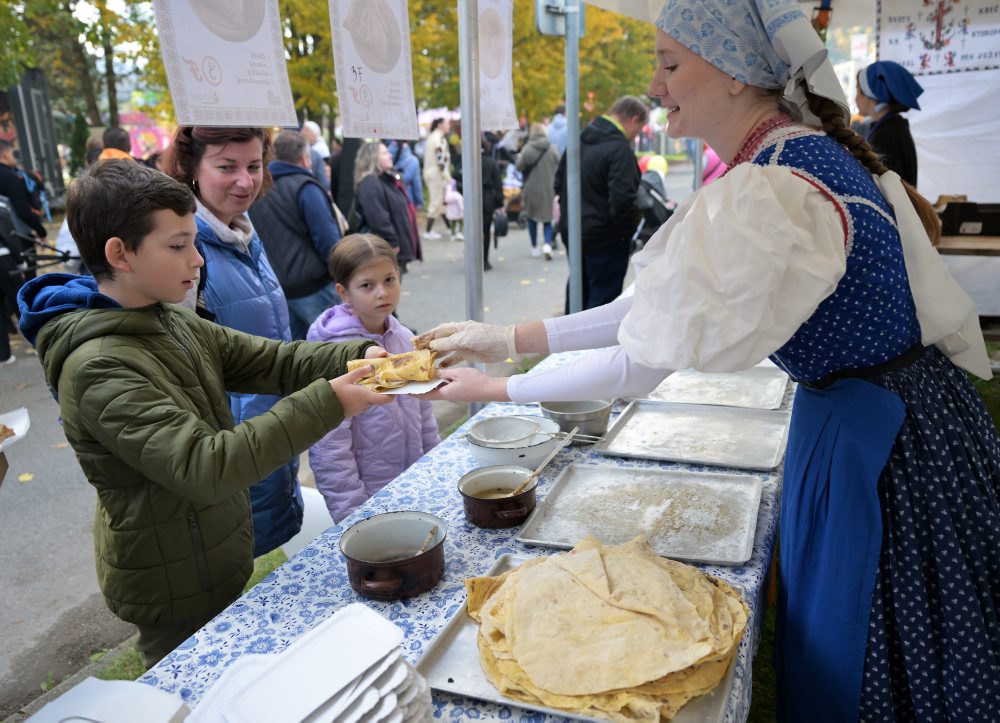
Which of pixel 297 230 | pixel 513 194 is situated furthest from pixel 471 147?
pixel 513 194

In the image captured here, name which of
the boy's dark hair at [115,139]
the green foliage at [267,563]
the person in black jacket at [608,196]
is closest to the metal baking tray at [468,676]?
the green foliage at [267,563]

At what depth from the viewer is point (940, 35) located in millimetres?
7035

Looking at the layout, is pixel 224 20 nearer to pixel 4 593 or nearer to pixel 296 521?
pixel 296 521

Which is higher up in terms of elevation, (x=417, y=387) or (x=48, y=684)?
(x=417, y=387)

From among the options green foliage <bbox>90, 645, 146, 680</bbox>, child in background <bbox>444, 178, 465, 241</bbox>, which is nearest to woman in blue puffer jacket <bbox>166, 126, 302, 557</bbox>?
green foliage <bbox>90, 645, 146, 680</bbox>

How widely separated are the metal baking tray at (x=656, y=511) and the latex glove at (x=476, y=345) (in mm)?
398

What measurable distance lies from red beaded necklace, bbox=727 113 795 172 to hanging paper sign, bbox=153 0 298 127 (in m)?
1.38

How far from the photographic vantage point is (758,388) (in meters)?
2.89

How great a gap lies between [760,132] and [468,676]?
127cm

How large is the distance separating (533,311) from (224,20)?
6608 millimetres

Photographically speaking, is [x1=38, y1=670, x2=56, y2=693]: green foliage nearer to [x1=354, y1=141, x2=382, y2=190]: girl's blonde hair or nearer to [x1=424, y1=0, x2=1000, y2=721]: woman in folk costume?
[x1=424, y1=0, x2=1000, y2=721]: woman in folk costume

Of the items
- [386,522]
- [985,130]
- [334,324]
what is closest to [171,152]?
[334,324]

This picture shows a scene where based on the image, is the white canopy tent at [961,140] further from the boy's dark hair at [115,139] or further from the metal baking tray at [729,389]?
the boy's dark hair at [115,139]

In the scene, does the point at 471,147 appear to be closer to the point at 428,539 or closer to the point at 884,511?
the point at 428,539
